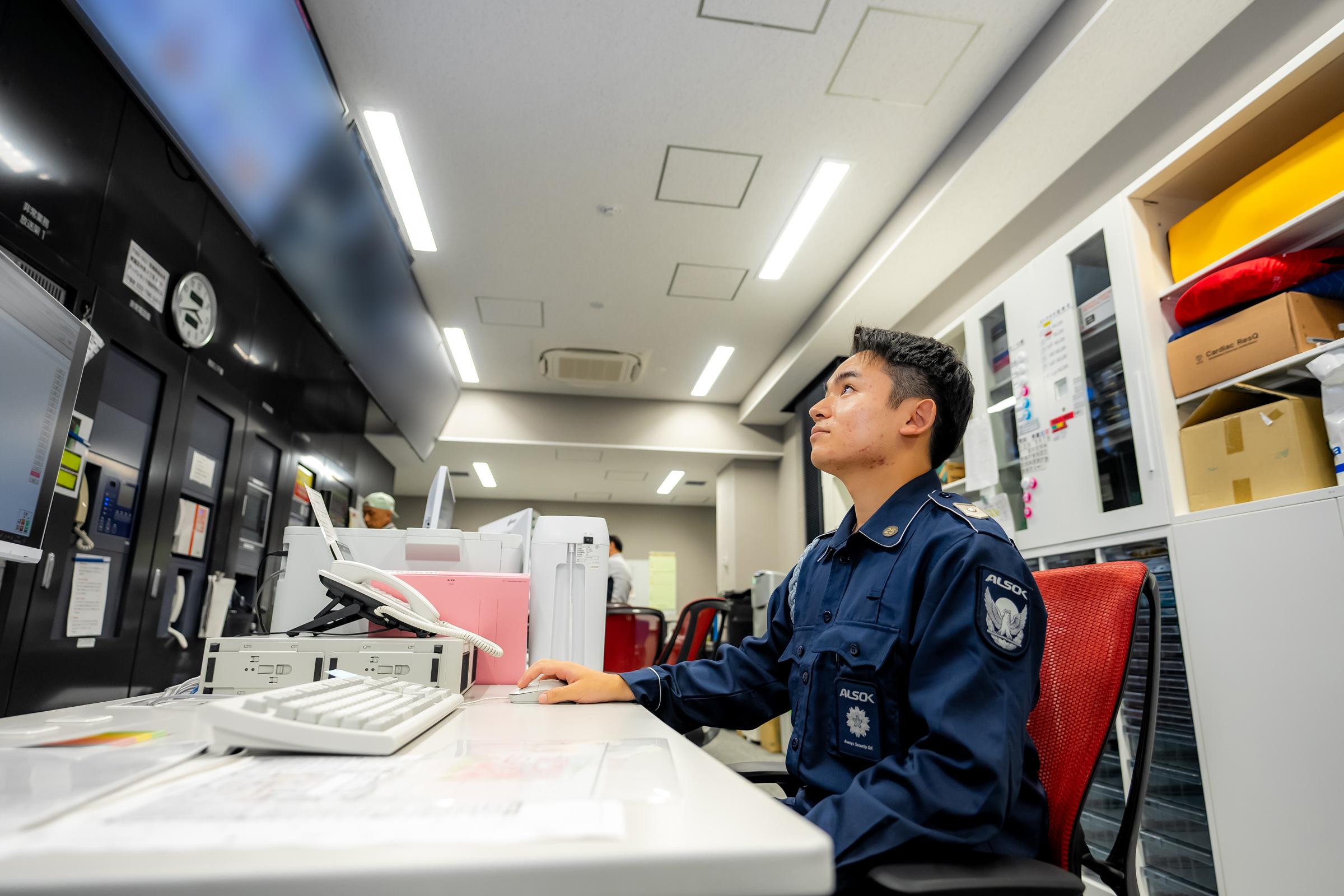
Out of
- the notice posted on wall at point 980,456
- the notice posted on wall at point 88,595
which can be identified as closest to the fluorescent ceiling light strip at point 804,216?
the notice posted on wall at point 980,456

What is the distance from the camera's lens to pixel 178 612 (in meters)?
2.54

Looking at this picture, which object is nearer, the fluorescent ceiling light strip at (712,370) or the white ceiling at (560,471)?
the fluorescent ceiling light strip at (712,370)

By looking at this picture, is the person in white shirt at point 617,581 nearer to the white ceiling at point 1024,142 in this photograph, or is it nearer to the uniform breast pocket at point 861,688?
the white ceiling at point 1024,142

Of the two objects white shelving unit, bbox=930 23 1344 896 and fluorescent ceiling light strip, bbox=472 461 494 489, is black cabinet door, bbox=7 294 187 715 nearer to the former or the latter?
white shelving unit, bbox=930 23 1344 896

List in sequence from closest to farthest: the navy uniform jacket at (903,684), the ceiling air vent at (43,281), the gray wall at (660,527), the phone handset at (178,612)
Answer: the navy uniform jacket at (903,684)
the ceiling air vent at (43,281)
the phone handset at (178,612)
the gray wall at (660,527)

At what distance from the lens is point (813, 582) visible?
1273 millimetres

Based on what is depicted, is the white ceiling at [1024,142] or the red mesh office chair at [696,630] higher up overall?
the white ceiling at [1024,142]

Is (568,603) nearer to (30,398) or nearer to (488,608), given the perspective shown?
(488,608)

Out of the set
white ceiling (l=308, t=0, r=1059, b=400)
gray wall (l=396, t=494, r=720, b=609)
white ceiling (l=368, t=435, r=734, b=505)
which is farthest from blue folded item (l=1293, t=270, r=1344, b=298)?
gray wall (l=396, t=494, r=720, b=609)

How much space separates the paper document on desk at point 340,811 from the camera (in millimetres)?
367

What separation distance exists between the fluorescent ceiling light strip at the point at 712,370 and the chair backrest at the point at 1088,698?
440 centimetres

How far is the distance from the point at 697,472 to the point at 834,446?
5986 millimetres

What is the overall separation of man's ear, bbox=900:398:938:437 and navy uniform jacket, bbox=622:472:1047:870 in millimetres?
104

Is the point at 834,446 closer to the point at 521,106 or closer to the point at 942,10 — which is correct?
the point at 942,10
